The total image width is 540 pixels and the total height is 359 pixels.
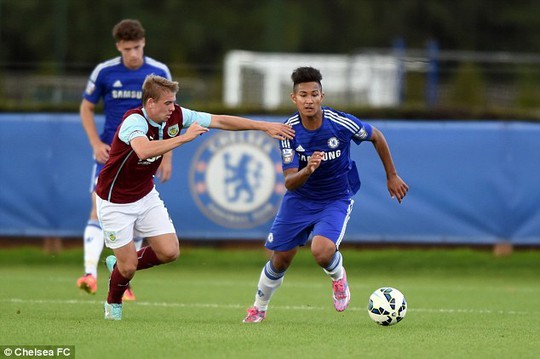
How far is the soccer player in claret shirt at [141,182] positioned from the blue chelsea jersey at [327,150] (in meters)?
0.27

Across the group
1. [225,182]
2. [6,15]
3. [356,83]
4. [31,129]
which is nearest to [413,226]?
[225,182]

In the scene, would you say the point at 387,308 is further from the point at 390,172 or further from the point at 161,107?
the point at 161,107

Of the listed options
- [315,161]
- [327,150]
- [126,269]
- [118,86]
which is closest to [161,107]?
[315,161]

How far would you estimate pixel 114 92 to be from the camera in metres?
10.6

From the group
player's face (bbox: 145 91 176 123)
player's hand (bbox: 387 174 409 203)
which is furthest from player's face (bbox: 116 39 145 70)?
player's hand (bbox: 387 174 409 203)

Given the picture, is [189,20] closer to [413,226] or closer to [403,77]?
[403,77]

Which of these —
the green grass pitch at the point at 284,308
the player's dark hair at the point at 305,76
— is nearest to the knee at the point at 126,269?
the green grass pitch at the point at 284,308

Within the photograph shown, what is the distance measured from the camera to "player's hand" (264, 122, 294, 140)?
8172 millimetres

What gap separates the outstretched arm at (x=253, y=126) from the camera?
8172 millimetres

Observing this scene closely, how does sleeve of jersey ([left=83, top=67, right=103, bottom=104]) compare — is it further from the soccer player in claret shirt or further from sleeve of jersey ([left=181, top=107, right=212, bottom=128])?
sleeve of jersey ([left=181, top=107, right=212, bottom=128])

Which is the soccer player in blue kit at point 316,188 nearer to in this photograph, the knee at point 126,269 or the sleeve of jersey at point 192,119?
the sleeve of jersey at point 192,119

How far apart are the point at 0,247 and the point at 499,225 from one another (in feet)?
21.6

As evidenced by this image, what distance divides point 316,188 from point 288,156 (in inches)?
18.9

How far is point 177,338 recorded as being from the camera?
723cm
